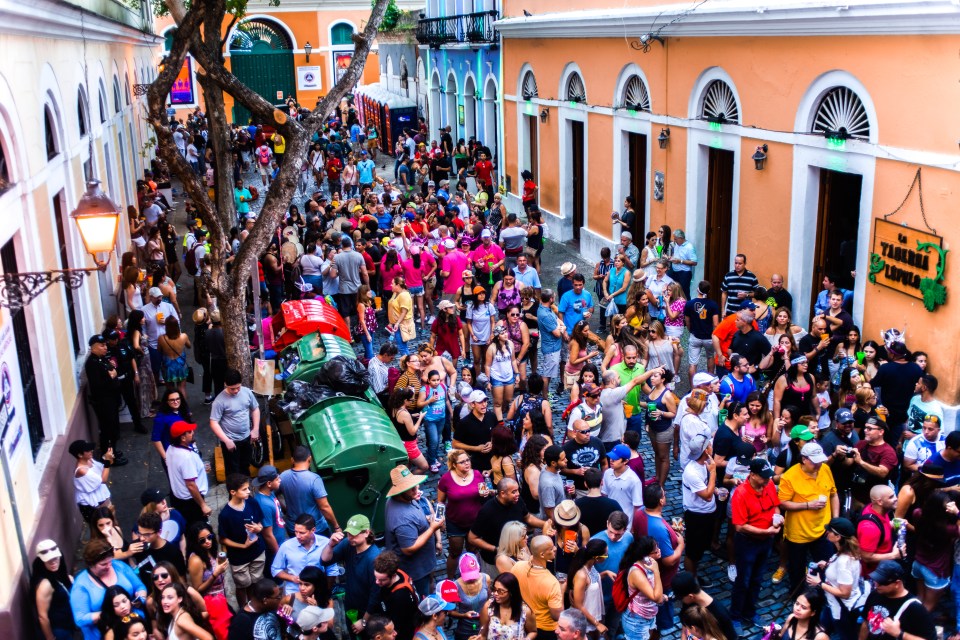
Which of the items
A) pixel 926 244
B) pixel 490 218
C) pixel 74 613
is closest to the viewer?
pixel 74 613

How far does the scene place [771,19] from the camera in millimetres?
12453

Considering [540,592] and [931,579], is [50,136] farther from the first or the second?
[931,579]

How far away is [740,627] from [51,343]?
7.03 meters

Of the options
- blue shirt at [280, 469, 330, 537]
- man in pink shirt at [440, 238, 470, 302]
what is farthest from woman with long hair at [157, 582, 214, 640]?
man in pink shirt at [440, 238, 470, 302]

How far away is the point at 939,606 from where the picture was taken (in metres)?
7.83

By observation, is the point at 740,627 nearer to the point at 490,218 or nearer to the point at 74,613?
the point at 74,613

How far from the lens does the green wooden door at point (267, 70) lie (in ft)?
147

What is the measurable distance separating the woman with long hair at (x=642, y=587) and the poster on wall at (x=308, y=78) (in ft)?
138

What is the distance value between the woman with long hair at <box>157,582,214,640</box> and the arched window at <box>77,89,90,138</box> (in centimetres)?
1006

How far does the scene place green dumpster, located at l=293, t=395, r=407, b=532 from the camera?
28.3 ft

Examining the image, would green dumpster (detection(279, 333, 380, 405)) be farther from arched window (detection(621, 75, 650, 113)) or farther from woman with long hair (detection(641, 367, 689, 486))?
arched window (detection(621, 75, 650, 113))

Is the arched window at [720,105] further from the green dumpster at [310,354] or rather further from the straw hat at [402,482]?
the straw hat at [402,482]

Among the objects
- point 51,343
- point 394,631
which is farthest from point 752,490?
point 51,343

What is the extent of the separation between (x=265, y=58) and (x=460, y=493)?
4086 cm
